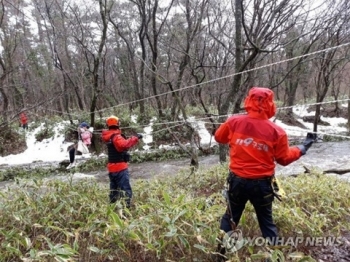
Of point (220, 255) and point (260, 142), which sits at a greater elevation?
point (260, 142)

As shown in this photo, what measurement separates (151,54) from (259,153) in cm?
1799

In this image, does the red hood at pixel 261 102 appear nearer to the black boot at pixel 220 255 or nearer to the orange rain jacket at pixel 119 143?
the black boot at pixel 220 255

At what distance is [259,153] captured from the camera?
9.21ft

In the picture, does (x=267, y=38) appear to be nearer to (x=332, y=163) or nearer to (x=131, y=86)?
(x=332, y=163)

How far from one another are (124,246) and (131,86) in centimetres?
1957

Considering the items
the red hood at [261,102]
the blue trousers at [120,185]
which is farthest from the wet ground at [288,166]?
the red hood at [261,102]

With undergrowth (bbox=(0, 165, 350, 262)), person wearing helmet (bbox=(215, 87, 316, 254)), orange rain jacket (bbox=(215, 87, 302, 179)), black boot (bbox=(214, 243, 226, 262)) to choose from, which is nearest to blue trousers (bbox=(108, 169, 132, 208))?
undergrowth (bbox=(0, 165, 350, 262))

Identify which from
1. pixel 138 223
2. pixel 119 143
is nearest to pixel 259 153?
pixel 138 223

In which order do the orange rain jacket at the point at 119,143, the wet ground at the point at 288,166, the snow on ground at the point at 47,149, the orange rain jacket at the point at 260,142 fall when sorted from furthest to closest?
the snow on ground at the point at 47,149
the wet ground at the point at 288,166
the orange rain jacket at the point at 119,143
the orange rain jacket at the point at 260,142

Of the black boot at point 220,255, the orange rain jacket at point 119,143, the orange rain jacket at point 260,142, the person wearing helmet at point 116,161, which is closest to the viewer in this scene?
the orange rain jacket at point 260,142

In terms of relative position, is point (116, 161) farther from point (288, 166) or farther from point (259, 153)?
point (288, 166)

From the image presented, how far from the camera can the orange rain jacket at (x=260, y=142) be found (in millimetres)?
2795

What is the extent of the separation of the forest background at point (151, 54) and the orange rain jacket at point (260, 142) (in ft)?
11.9

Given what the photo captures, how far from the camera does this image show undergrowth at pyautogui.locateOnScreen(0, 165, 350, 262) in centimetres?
298
